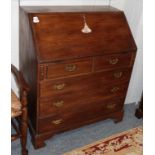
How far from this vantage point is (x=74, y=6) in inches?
81.8

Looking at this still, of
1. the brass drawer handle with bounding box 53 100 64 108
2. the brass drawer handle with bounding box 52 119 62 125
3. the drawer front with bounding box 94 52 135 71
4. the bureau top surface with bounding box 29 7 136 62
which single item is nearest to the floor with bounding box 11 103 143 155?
the brass drawer handle with bounding box 52 119 62 125

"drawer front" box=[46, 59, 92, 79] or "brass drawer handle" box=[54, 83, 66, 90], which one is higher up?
"drawer front" box=[46, 59, 92, 79]

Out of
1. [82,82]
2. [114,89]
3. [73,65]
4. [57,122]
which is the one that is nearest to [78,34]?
[73,65]

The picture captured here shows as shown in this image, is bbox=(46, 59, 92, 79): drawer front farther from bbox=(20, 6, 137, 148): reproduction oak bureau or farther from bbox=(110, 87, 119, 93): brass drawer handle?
bbox=(110, 87, 119, 93): brass drawer handle

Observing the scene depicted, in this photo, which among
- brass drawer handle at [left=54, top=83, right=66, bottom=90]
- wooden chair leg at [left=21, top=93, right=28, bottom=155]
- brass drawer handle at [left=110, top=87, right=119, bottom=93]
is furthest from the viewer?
brass drawer handle at [left=110, top=87, right=119, bottom=93]

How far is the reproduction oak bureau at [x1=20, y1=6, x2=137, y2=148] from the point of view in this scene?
1.68 meters

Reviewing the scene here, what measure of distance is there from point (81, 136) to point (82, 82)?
619mm

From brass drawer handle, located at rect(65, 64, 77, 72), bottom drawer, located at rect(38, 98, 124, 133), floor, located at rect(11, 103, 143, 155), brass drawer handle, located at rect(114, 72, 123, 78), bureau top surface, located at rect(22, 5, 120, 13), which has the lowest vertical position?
floor, located at rect(11, 103, 143, 155)

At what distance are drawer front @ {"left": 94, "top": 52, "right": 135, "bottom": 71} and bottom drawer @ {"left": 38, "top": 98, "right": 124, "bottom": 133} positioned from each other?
0.39 meters

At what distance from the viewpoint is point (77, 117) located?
207 centimetres

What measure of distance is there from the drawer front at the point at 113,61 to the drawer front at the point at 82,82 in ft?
0.19

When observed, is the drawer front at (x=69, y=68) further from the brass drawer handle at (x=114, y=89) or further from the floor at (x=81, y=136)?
the floor at (x=81, y=136)

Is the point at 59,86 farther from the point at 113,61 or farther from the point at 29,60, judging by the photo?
the point at 113,61

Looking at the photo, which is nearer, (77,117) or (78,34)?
(78,34)
